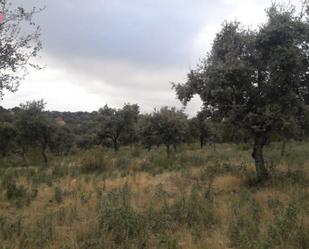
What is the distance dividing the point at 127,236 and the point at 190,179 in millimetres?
7945

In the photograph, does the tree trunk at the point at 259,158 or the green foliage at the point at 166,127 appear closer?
the tree trunk at the point at 259,158

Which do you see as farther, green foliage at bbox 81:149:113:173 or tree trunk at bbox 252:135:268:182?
green foliage at bbox 81:149:113:173

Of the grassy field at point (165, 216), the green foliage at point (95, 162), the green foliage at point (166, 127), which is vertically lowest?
the grassy field at point (165, 216)

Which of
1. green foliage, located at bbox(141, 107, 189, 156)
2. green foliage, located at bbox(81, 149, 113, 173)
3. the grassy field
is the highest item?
green foliage, located at bbox(141, 107, 189, 156)

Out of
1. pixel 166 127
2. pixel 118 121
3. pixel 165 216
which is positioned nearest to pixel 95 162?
pixel 166 127

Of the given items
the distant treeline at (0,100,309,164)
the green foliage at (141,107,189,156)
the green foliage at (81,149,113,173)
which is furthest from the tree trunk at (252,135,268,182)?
the green foliage at (141,107,189,156)

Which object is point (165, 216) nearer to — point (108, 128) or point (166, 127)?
point (166, 127)

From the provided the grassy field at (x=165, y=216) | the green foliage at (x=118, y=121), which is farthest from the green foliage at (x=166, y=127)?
the grassy field at (x=165, y=216)

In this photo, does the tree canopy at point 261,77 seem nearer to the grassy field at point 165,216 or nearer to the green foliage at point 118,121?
the grassy field at point 165,216

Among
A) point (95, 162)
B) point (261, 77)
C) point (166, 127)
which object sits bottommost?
point (95, 162)

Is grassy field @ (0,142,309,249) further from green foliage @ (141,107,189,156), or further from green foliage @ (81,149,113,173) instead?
green foliage @ (141,107,189,156)

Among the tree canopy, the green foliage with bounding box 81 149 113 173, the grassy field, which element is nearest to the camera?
the grassy field

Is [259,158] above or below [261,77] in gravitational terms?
below

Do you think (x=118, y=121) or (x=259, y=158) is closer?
(x=259, y=158)
